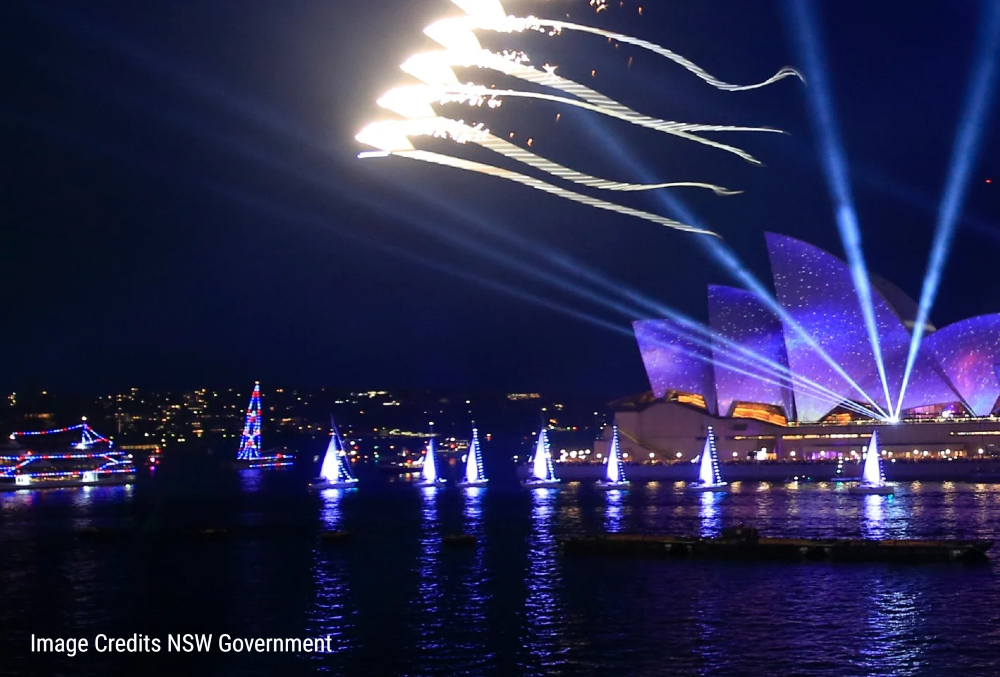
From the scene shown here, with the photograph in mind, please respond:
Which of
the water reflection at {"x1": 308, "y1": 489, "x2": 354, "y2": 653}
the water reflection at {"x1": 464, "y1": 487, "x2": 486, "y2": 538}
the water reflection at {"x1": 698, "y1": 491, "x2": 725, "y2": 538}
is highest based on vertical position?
the water reflection at {"x1": 464, "y1": 487, "x2": 486, "y2": 538}

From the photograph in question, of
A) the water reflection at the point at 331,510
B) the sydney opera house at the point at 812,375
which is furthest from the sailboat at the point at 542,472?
the water reflection at the point at 331,510

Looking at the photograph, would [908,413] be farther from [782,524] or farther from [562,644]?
[562,644]

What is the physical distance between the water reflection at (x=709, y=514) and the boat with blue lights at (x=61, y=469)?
52126 mm

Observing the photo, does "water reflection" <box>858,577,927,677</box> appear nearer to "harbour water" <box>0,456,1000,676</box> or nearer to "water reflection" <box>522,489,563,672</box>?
"harbour water" <box>0,456,1000,676</box>

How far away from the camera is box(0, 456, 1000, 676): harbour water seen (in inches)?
850

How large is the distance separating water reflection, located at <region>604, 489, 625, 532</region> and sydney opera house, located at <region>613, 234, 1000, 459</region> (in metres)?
15.8

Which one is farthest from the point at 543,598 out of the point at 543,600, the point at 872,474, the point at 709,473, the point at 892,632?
the point at 709,473

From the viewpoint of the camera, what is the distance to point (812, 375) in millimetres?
80500

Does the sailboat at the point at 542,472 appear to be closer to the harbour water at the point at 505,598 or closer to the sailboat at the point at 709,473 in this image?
the sailboat at the point at 709,473

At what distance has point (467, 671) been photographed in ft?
68.3

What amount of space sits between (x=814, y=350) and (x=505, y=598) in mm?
53001

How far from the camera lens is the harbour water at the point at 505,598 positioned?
70.8 feet

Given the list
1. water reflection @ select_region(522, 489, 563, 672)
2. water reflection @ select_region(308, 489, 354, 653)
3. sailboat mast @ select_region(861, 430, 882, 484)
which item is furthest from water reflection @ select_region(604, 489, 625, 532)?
sailboat mast @ select_region(861, 430, 882, 484)

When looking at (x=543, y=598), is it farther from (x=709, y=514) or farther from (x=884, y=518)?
(x=709, y=514)
